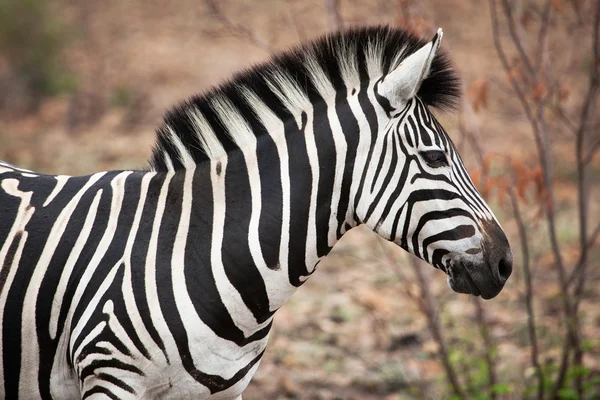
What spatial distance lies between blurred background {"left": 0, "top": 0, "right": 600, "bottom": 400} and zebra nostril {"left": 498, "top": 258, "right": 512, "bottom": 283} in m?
0.80

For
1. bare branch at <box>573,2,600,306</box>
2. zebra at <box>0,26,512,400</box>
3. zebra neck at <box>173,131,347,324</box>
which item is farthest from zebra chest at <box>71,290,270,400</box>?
bare branch at <box>573,2,600,306</box>

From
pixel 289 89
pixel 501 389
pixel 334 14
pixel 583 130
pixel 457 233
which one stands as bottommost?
pixel 501 389

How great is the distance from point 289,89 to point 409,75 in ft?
1.81

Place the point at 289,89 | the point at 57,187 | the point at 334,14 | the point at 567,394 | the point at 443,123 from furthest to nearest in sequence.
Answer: the point at 443,123 < the point at 334,14 < the point at 567,394 < the point at 57,187 < the point at 289,89

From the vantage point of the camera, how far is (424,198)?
2.84 m

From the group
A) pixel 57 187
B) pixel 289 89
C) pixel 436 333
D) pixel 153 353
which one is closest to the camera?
pixel 153 353

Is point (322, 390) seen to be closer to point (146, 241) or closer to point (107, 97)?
point (146, 241)

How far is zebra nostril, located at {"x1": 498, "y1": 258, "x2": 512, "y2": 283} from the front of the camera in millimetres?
2852

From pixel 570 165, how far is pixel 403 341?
5.46m

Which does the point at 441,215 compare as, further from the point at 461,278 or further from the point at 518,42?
the point at 518,42

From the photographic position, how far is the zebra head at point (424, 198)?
2.83 meters

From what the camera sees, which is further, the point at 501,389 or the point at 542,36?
the point at 542,36

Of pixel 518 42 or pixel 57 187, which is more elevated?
pixel 518 42

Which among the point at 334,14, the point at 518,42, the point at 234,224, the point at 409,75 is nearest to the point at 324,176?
the point at 234,224
